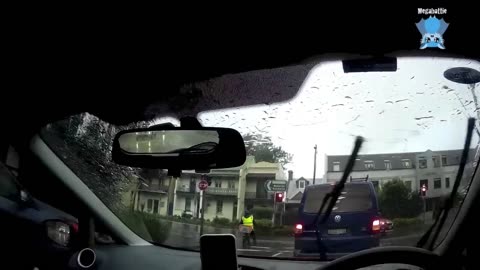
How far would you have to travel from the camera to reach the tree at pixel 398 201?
229 cm

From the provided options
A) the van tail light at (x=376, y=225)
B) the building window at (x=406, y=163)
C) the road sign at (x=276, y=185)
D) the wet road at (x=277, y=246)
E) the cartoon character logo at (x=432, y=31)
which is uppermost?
the cartoon character logo at (x=432, y=31)

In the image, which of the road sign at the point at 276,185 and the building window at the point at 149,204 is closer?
the road sign at the point at 276,185

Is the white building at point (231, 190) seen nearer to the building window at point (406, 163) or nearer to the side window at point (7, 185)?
the building window at point (406, 163)

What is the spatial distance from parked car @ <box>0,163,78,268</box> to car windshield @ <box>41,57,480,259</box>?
26 cm

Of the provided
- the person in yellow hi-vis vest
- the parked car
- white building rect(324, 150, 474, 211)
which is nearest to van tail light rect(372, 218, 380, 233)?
white building rect(324, 150, 474, 211)

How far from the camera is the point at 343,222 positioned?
2.34 m

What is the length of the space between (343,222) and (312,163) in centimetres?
32

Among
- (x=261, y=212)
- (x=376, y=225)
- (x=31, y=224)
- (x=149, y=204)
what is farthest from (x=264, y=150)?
(x=31, y=224)

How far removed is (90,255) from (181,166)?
2.50ft

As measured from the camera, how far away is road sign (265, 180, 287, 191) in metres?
2.38

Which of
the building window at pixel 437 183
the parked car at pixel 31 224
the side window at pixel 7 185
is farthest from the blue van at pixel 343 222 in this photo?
the side window at pixel 7 185

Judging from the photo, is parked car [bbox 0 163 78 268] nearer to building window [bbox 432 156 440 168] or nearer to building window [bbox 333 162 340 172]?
building window [bbox 333 162 340 172]

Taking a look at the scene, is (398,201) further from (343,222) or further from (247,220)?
(247,220)

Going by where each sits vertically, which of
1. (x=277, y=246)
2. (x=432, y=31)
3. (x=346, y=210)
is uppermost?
(x=432, y=31)
